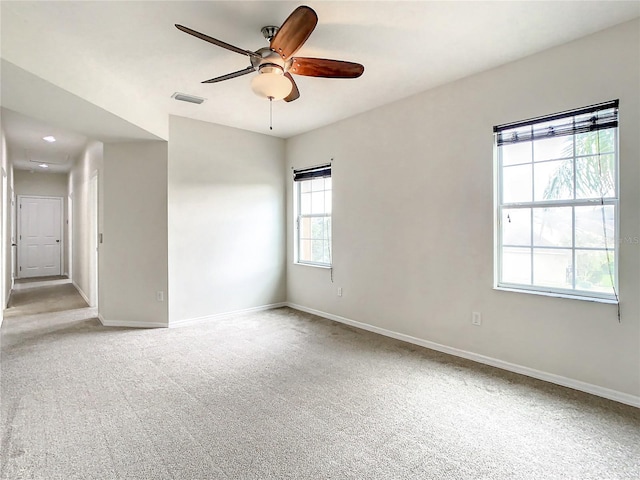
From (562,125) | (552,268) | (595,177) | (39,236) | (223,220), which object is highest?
(562,125)

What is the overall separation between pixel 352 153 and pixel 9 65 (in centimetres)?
323

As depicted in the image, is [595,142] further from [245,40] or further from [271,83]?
[245,40]

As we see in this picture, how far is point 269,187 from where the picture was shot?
17.5 ft

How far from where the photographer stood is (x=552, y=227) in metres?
2.87

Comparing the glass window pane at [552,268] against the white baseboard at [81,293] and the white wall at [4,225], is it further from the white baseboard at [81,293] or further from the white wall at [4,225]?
the white baseboard at [81,293]

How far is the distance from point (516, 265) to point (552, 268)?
0.27 metres

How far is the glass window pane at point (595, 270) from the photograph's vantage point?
101 inches

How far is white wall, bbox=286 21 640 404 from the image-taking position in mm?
2479

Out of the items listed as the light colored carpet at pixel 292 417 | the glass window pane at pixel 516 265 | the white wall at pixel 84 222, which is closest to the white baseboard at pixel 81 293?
the white wall at pixel 84 222

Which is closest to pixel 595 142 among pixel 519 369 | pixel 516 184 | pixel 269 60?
pixel 516 184

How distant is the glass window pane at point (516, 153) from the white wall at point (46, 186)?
9.68 m

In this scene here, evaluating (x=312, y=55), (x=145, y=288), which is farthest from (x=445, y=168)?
(x=145, y=288)

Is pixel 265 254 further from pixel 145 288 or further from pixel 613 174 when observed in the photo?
pixel 613 174

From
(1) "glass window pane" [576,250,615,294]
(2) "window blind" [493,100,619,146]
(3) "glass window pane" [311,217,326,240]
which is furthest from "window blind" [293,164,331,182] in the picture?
(1) "glass window pane" [576,250,615,294]
